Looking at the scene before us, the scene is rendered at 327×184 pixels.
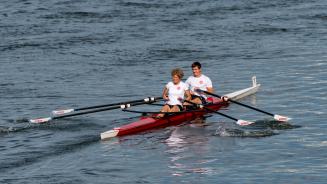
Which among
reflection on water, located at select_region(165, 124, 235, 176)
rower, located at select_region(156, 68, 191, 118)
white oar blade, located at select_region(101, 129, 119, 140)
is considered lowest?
reflection on water, located at select_region(165, 124, 235, 176)

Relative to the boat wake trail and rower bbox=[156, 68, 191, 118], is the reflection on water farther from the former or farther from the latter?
rower bbox=[156, 68, 191, 118]

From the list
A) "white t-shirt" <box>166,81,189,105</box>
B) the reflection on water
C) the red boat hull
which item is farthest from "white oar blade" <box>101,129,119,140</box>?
"white t-shirt" <box>166,81,189,105</box>

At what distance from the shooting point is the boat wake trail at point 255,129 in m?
26.7

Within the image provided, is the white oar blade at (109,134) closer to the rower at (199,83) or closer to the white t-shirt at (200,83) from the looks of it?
the rower at (199,83)

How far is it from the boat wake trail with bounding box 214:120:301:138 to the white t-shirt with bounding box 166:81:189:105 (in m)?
1.74

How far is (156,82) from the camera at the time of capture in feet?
120

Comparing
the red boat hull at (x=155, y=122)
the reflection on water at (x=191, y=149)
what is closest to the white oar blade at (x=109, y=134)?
the red boat hull at (x=155, y=122)

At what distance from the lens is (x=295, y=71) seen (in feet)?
123

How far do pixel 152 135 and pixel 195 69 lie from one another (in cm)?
395

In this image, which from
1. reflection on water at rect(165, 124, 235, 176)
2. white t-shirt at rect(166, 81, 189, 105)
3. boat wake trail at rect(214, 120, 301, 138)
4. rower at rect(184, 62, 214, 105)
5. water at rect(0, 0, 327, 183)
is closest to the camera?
reflection on water at rect(165, 124, 235, 176)

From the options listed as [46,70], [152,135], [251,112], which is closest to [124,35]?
[46,70]

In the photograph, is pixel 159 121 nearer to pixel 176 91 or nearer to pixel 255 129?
pixel 176 91

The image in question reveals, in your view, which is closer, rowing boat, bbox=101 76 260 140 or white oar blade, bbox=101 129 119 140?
white oar blade, bbox=101 129 119 140

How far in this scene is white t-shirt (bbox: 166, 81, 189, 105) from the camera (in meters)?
27.8
